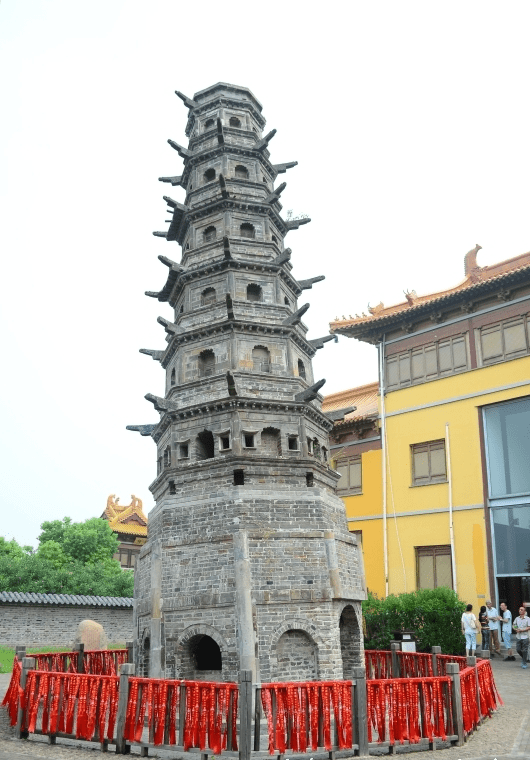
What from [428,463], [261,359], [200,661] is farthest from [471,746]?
[428,463]

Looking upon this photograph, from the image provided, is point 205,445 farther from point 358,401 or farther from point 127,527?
point 127,527

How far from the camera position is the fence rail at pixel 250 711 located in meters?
10.9

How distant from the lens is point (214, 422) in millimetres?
18438

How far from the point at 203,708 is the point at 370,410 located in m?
20.9

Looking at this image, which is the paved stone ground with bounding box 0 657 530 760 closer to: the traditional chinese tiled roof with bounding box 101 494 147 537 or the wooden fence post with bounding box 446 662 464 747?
the wooden fence post with bounding box 446 662 464 747

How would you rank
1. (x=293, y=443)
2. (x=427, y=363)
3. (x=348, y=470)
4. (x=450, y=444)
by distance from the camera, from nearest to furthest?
(x=293, y=443) < (x=450, y=444) < (x=427, y=363) < (x=348, y=470)

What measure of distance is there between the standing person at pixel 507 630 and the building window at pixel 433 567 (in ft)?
11.0

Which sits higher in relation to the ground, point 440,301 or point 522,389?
point 440,301

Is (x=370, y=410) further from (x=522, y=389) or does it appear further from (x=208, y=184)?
(x=208, y=184)

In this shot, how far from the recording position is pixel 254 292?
69.1 ft

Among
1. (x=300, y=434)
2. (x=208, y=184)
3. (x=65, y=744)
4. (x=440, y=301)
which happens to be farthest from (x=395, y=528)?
(x=65, y=744)

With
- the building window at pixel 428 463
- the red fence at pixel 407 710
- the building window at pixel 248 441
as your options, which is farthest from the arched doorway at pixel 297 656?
the building window at pixel 428 463

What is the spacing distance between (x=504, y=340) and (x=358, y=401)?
8694mm

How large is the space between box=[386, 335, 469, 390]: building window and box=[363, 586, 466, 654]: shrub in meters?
8.51
